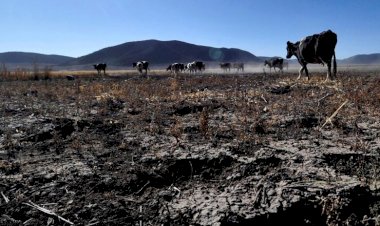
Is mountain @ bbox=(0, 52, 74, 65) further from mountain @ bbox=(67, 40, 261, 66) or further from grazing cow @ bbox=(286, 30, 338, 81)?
grazing cow @ bbox=(286, 30, 338, 81)

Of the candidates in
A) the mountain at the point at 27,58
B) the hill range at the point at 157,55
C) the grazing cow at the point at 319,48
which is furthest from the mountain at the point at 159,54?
the grazing cow at the point at 319,48

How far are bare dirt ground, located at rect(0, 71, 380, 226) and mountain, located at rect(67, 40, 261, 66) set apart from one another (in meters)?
Answer: 110

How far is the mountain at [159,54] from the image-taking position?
397 ft

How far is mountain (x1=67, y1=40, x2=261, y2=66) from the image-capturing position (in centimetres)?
12094

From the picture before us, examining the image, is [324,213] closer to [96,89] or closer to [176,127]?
[176,127]

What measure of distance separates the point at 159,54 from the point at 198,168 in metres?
→ 122

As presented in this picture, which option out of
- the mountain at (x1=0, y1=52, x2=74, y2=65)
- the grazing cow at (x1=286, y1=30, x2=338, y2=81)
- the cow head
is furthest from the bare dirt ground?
the mountain at (x1=0, y1=52, x2=74, y2=65)

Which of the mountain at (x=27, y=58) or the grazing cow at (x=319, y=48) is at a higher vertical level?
the mountain at (x=27, y=58)

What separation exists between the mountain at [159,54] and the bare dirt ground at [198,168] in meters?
110

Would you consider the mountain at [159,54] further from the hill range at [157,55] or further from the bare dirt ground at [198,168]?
the bare dirt ground at [198,168]

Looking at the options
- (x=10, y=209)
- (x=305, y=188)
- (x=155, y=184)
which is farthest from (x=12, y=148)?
(x=305, y=188)

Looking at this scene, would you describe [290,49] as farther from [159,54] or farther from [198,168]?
[159,54]

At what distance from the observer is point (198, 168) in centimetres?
454

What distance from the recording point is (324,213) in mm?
3523
